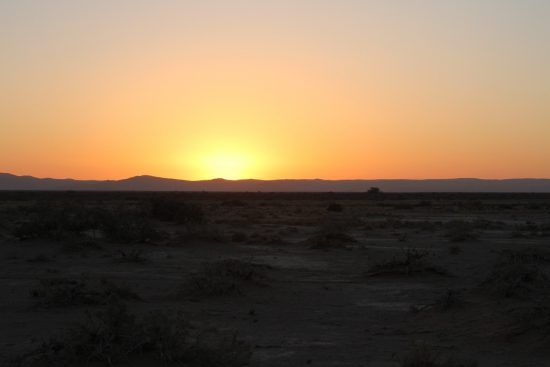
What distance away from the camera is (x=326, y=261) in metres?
22.1

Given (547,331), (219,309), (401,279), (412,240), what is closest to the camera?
(547,331)

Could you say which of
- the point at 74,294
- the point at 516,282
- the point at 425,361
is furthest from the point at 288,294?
the point at 425,361

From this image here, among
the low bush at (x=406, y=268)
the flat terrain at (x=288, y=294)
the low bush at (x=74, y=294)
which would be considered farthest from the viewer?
the low bush at (x=406, y=268)

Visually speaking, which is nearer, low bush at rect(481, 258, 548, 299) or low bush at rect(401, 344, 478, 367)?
low bush at rect(401, 344, 478, 367)

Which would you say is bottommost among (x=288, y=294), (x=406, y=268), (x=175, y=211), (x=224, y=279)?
(x=288, y=294)

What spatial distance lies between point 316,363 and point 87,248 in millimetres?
15934

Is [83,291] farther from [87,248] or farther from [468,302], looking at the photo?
[87,248]

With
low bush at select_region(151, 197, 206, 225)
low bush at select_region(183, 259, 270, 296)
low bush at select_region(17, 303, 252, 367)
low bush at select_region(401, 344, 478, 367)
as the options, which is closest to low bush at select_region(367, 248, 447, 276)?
low bush at select_region(183, 259, 270, 296)

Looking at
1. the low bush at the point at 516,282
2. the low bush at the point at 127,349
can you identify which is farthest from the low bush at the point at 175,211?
the low bush at the point at 127,349

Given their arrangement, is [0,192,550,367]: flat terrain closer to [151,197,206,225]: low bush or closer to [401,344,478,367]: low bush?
[401,344,478,367]: low bush

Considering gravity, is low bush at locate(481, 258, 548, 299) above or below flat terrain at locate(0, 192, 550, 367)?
above

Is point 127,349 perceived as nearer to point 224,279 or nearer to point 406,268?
point 224,279

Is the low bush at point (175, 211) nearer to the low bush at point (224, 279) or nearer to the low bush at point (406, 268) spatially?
the low bush at point (406, 268)

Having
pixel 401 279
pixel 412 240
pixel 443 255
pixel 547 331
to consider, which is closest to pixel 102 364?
pixel 547 331
